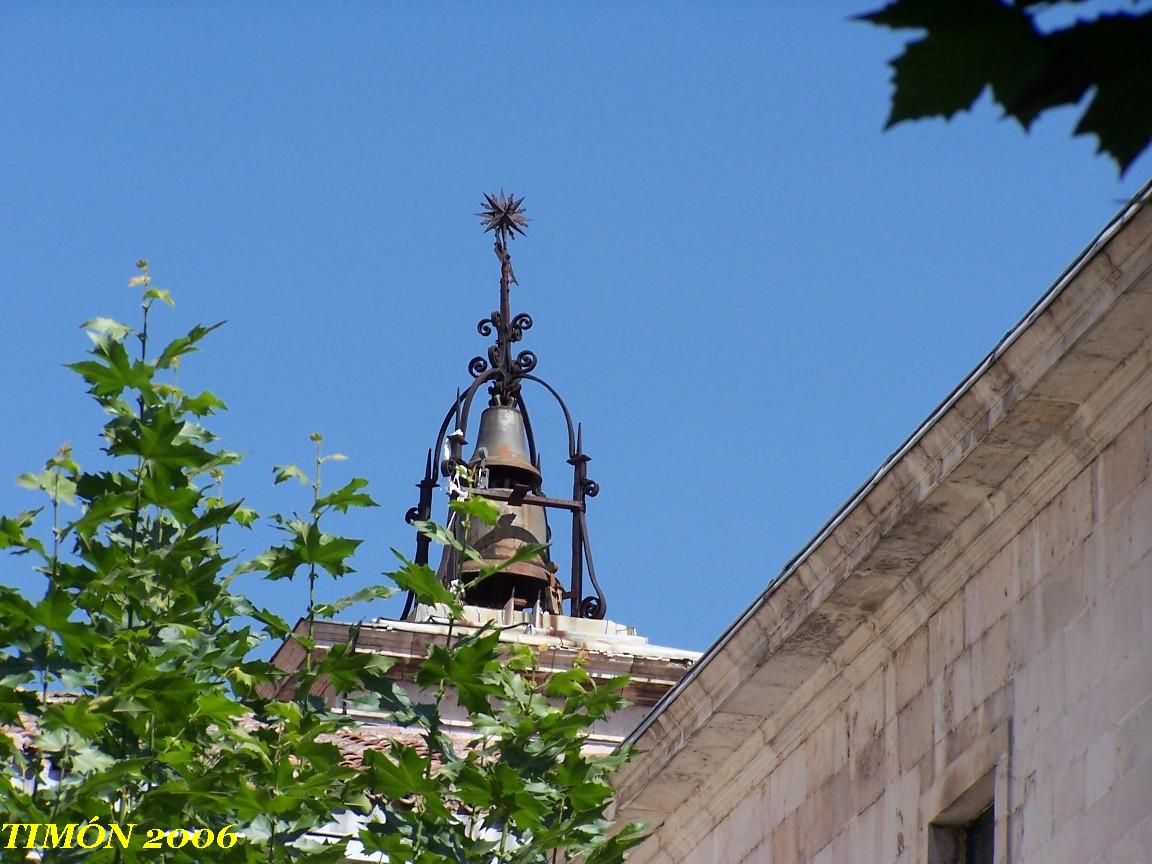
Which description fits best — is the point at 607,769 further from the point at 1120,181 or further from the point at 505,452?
the point at 505,452

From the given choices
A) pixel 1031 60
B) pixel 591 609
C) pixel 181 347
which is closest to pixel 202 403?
pixel 181 347

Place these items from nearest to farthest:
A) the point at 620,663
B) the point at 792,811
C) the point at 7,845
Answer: the point at 7,845, the point at 792,811, the point at 620,663

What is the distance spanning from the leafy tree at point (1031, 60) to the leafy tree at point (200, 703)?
258 inches

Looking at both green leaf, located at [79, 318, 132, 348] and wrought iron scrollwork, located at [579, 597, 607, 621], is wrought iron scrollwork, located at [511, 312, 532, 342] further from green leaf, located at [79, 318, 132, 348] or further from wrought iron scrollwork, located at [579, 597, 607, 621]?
green leaf, located at [79, 318, 132, 348]

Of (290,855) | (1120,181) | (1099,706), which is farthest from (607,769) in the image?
(1120,181)

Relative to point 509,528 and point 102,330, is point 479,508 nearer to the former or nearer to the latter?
point 102,330

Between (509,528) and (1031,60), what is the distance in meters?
16.8

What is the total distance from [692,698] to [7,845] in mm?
4902

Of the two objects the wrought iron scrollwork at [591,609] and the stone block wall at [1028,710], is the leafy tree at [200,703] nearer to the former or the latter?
the stone block wall at [1028,710]

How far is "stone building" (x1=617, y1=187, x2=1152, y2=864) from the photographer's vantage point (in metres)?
8.38

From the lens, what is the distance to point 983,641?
962 centimetres

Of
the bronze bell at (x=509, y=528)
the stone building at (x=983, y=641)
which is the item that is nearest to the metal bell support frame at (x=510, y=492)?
the bronze bell at (x=509, y=528)

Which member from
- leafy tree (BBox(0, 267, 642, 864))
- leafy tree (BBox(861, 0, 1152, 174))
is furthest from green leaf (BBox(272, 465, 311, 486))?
leafy tree (BBox(861, 0, 1152, 174))

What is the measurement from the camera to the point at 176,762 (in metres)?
8.41
